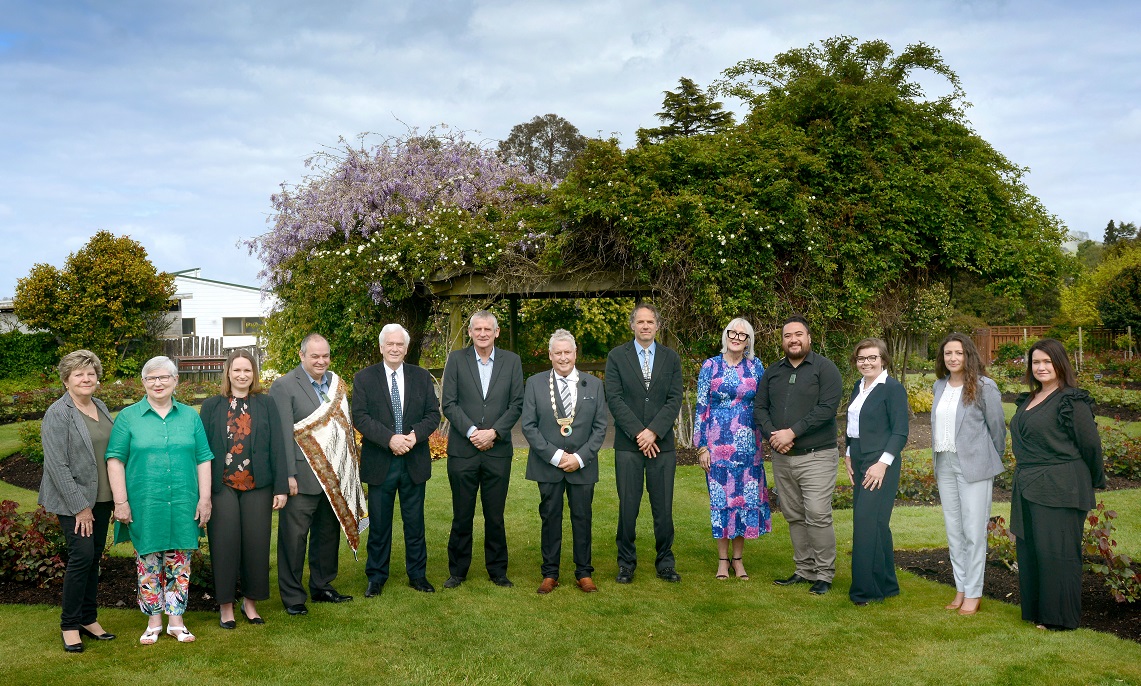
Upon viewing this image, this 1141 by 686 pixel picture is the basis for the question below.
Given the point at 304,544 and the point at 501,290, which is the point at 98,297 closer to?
the point at 501,290

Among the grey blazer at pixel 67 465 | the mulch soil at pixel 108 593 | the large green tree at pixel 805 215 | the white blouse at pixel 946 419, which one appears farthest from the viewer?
the large green tree at pixel 805 215

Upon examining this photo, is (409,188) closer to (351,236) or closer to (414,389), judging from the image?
(351,236)

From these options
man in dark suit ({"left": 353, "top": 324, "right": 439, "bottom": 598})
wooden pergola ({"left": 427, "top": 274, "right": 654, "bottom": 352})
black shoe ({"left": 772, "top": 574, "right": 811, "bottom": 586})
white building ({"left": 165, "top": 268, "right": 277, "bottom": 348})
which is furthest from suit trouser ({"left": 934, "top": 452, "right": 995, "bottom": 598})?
white building ({"left": 165, "top": 268, "right": 277, "bottom": 348})

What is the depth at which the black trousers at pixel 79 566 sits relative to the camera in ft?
14.2

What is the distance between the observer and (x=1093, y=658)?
4152 mm

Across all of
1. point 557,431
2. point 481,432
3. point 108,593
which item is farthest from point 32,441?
point 557,431

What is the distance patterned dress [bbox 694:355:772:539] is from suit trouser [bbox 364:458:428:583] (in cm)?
201

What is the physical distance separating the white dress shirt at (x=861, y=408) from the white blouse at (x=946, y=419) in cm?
28

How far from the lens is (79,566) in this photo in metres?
4.34

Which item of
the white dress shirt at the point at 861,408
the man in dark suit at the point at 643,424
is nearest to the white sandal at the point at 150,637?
the man in dark suit at the point at 643,424

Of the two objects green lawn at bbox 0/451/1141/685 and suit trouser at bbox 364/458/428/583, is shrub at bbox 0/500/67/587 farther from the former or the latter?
suit trouser at bbox 364/458/428/583

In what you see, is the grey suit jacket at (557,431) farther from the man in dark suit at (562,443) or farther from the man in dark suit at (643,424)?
the man in dark suit at (643,424)

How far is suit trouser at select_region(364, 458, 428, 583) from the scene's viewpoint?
17.7 ft

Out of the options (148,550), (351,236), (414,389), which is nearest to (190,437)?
(148,550)
